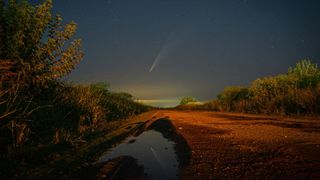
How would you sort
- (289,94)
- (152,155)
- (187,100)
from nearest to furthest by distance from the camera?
(152,155)
(289,94)
(187,100)

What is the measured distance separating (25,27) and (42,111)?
7.58ft

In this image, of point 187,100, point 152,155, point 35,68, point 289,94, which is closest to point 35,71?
point 35,68

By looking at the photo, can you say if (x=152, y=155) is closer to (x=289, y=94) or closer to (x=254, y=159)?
(x=254, y=159)

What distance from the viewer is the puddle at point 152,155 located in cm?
351

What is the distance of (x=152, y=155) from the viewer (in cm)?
463

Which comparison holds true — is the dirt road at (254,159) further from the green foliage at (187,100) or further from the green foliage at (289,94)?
the green foliage at (187,100)

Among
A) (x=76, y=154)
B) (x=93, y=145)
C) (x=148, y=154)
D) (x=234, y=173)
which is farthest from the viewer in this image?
(x=93, y=145)

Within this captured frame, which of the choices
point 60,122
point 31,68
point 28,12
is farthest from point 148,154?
point 28,12

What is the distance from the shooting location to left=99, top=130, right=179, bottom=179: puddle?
3.51 meters

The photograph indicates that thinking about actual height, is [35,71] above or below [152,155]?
above

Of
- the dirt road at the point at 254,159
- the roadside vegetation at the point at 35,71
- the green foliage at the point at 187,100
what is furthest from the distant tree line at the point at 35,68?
the green foliage at the point at 187,100

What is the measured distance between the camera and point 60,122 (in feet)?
21.1

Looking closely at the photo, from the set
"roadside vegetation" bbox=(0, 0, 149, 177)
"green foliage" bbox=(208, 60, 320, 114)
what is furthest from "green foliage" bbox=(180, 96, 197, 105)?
"roadside vegetation" bbox=(0, 0, 149, 177)

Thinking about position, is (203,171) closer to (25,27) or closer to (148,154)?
(148,154)
